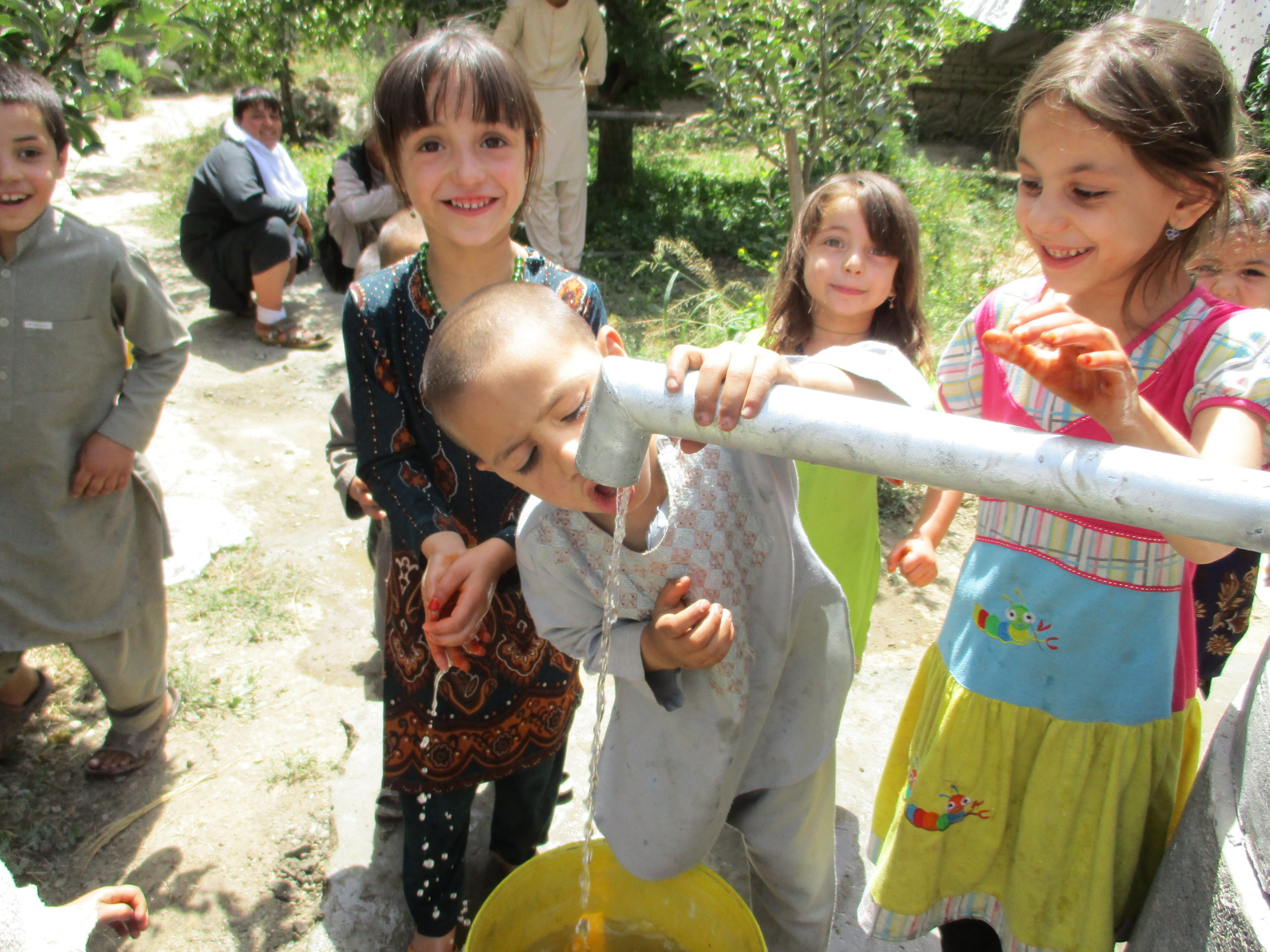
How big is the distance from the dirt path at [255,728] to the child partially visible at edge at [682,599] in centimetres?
79

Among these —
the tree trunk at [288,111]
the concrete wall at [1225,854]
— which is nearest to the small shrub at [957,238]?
the concrete wall at [1225,854]

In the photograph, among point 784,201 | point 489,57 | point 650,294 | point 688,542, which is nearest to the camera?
point 688,542

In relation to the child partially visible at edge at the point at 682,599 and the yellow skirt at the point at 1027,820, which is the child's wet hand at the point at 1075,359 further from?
the yellow skirt at the point at 1027,820

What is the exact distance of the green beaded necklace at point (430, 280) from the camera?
5.46ft

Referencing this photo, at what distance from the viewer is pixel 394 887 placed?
212 centimetres

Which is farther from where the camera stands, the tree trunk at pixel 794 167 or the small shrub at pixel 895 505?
the tree trunk at pixel 794 167

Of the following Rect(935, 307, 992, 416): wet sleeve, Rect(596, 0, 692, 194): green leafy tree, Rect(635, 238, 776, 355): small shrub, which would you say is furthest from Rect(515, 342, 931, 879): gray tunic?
Rect(596, 0, 692, 194): green leafy tree

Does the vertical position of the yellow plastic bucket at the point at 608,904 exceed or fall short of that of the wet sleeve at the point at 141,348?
it falls short

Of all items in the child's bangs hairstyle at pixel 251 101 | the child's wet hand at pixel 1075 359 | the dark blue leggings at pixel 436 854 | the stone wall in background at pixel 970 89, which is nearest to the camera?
the child's wet hand at pixel 1075 359

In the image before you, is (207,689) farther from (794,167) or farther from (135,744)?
(794,167)

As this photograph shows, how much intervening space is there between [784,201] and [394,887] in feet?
21.2

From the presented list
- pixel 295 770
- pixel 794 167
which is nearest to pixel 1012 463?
pixel 295 770

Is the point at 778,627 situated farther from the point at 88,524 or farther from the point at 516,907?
the point at 88,524

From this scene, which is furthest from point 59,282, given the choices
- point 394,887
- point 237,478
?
point 237,478
